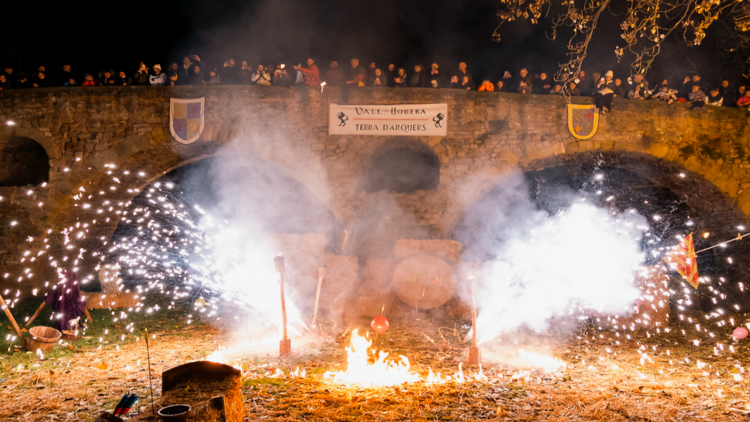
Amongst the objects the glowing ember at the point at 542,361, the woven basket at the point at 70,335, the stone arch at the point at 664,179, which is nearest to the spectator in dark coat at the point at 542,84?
the stone arch at the point at 664,179

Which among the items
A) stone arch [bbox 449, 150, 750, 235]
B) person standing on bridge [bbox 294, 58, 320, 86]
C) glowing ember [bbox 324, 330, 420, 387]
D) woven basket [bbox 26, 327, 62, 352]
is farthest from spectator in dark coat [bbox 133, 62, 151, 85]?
glowing ember [bbox 324, 330, 420, 387]

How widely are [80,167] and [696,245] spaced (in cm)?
1716

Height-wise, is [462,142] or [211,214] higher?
[462,142]

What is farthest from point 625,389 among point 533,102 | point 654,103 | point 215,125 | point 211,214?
point 211,214

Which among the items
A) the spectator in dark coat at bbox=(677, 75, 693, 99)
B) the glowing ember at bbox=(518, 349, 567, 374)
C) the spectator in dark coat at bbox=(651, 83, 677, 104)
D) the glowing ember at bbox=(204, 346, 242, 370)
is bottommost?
the glowing ember at bbox=(518, 349, 567, 374)

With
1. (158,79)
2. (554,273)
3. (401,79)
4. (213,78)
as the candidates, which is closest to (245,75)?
(213,78)

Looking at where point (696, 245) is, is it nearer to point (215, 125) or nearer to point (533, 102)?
point (533, 102)

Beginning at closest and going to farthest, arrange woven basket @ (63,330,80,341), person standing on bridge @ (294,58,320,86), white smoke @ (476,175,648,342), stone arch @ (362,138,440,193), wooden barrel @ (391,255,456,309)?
woven basket @ (63,330,80,341)
white smoke @ (476,175,648,342)
wooden barrel @ (391,255,456,309)
person standing on bridge @ (294,58,320,86)
stone arch @ (362,138,440,193)

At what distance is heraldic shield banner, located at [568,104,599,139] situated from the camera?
1075cm

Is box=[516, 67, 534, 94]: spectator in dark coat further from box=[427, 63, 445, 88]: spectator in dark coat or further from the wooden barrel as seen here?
the wooden barrel

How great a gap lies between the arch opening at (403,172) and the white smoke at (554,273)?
9.21ft

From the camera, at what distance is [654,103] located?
1084 cm

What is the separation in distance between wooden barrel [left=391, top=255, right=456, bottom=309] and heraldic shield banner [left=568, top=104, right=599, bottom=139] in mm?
5267

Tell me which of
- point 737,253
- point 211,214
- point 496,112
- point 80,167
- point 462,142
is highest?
point 496,112
